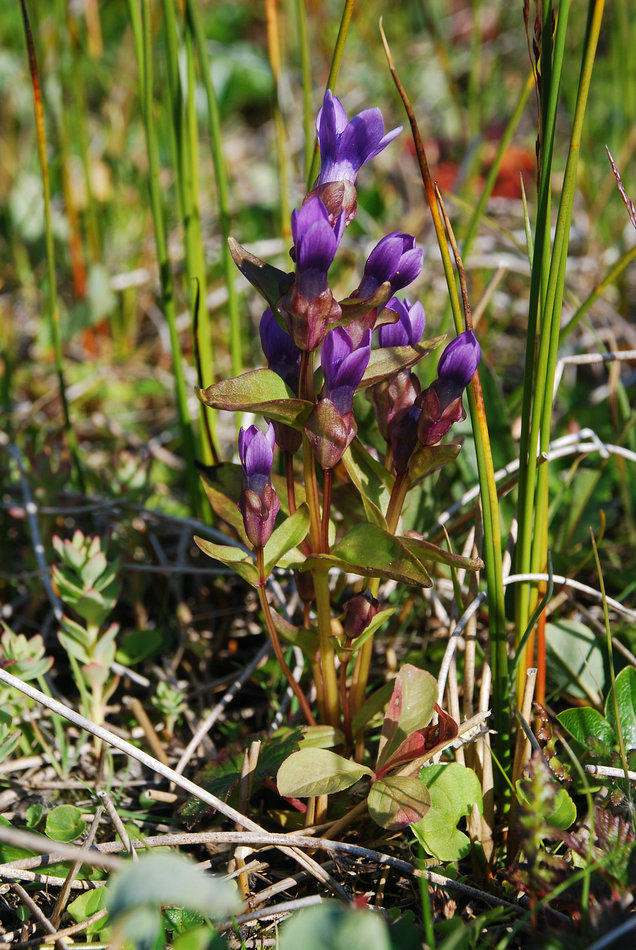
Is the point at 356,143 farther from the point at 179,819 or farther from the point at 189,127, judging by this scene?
the point at 179,819

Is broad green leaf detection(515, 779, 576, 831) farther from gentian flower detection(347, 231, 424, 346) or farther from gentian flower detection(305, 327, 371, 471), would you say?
gentian flower detection(347, 231, 424, 346)

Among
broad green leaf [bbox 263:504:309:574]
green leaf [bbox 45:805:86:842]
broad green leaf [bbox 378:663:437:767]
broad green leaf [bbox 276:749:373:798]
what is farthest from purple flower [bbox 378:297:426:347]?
green leaf [bbox 45:805:86:842]

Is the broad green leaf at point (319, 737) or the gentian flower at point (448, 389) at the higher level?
the gentian flower at point (448, 389)

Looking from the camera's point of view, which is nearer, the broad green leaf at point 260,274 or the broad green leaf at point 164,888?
the broad green leaf at point 164,888

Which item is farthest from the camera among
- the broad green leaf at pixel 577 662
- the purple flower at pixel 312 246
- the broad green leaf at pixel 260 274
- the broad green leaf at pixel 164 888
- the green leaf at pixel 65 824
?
the broad green leaf at pixel 577 662

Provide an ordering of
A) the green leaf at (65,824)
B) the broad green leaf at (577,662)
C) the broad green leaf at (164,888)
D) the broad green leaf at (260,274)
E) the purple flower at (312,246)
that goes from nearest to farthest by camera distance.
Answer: the broad green leaf at (164,888) < the purple flower at (312,246) < the broad green leaf at (260,274) < the green leaf at (65,824) < the broad green leaf at (577,662)

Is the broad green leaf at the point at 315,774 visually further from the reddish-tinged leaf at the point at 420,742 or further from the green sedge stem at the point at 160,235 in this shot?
the green sedge stem at the point at 160,235

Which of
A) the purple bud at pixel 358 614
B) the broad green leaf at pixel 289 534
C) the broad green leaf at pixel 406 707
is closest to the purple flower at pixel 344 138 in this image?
the broad green leaf at pixel 289 534

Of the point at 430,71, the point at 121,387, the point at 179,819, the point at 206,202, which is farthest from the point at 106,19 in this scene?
the point at 179,819
